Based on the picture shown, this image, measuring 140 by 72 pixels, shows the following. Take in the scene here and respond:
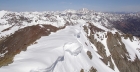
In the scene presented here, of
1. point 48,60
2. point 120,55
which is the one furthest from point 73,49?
point 120,55

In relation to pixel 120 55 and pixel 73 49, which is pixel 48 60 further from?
pixel 120 55

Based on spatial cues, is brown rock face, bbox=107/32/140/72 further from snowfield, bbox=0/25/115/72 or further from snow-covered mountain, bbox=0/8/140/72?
snowfield, bbox=0/25/115/72

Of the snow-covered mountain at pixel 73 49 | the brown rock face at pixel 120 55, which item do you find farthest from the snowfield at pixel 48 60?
the brown rock face at pixel 120 55

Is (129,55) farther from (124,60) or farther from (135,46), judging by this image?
(135,46)

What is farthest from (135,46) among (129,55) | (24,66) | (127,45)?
(24,66)

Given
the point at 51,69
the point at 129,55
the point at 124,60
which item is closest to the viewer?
the point at 51,69

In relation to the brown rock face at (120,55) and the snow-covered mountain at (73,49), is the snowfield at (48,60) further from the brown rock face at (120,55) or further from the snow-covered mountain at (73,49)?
the brown rock face at (120,55)

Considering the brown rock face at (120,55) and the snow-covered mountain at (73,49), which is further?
the brown rock face at (120,55)

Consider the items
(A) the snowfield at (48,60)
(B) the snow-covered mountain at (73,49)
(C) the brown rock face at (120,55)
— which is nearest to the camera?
(A) the snowfield at (48,60)

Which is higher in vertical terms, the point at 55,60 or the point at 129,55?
the point at 55,60
